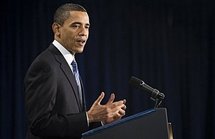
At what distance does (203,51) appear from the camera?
13.0 feet

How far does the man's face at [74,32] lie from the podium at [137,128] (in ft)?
1.92

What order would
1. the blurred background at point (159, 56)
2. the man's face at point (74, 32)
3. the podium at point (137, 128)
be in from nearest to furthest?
the podium at point (137, 128), the man's face at point (74, 32), the blurred background at point (159, 56)

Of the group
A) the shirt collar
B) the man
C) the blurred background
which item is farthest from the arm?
the blurred background

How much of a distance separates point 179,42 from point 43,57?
2550 millimetres

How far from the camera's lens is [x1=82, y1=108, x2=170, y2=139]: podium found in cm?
124

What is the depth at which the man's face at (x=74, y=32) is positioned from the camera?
1.74 m

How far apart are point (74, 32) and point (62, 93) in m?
0.28

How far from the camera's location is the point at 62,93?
161 centimetres

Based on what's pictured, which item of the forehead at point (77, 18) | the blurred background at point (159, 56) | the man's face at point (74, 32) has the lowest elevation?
the blurred background at point (159, 56)

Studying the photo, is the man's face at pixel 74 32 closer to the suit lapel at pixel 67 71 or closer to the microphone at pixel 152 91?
the suit lapel at pixel 67 71

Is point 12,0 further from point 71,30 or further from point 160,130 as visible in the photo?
point 160,130

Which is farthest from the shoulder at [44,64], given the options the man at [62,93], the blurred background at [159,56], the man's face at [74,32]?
the blurred background at [159,56]

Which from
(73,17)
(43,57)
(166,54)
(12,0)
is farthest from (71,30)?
(12,0)

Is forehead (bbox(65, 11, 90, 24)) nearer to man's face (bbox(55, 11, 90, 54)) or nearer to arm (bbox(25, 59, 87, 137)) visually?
man's face (bbox(55, 11, 90, 54))
